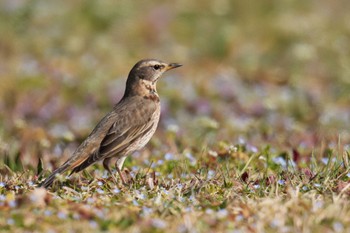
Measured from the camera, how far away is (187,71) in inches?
682

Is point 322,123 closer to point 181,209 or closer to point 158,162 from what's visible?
point 158,162

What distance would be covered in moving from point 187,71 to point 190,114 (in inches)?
119

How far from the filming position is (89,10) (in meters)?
20.0

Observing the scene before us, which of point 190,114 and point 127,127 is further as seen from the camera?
point 190,114

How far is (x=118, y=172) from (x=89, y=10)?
12188mm

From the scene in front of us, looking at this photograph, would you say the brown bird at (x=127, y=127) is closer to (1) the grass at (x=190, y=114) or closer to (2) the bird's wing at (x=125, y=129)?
(2) the bird's wing at (x=125, y=129)

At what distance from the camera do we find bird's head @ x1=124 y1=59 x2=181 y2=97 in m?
9.86

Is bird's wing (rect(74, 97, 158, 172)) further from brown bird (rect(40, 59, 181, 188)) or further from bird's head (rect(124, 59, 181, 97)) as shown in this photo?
bird's head (rect(124, 59, 181, 97))

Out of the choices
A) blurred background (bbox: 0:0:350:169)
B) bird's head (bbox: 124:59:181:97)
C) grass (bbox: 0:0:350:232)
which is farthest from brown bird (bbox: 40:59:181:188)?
blurred background (bbox: 0:0:350:169)

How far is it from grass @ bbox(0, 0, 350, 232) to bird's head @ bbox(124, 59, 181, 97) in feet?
2.60

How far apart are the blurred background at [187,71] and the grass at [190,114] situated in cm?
4

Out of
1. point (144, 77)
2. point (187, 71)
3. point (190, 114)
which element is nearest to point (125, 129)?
point (144, 77)

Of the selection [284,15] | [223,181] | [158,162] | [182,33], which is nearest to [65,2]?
[182,33]

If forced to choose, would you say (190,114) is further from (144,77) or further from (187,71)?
(144,77)
